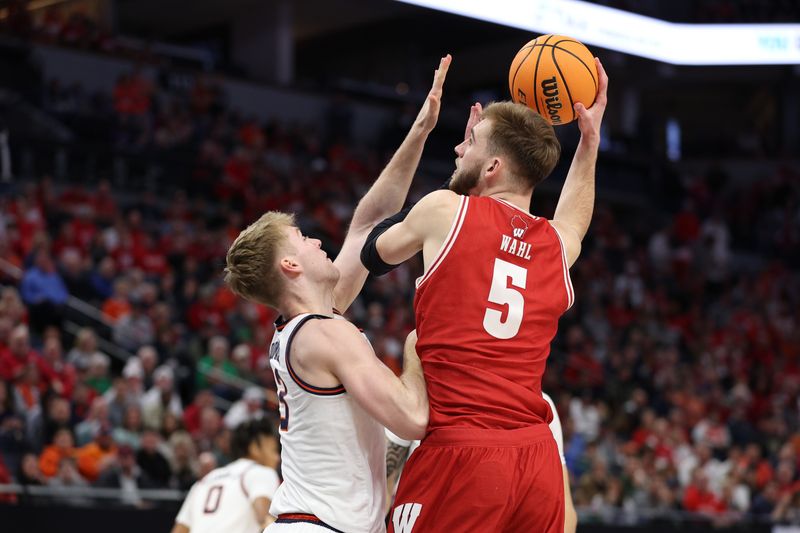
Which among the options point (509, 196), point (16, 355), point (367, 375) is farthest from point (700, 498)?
point (367, 375)

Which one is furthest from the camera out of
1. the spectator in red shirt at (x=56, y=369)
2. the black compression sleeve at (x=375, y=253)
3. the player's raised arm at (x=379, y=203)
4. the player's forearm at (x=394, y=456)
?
the spectator in red shirt at (x=56, y=369)

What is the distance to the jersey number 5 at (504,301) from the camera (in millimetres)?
3230

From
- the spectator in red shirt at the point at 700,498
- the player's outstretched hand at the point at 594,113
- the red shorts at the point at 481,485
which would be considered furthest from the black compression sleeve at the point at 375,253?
the spectator in red shirt at the point at 700,498

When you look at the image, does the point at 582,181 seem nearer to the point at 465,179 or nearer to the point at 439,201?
the point at 465,179

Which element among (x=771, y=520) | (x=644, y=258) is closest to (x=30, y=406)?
(x=771, y=520)

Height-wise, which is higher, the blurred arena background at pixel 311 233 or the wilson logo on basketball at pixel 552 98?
the wilson logo on basketball at pixel 552 98

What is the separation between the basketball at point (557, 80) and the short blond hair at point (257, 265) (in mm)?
971

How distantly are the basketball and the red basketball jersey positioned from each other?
0.54 meters

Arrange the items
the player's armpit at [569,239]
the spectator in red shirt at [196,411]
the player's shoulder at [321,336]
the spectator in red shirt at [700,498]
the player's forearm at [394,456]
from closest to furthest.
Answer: the player's shoulder at [321,336] < the player's armpit at [569,239] < the player's forearm at [394,456] < the spectator in red shirt at [196,411] < the spectator in red shirt at [700,498]

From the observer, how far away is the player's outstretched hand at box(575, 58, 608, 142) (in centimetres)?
368

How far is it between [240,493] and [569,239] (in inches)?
103

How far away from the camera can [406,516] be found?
3217 mm

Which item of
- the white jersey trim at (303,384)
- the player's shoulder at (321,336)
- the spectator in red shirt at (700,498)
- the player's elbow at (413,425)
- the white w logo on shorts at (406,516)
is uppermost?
the player's shoulder at (321,336)

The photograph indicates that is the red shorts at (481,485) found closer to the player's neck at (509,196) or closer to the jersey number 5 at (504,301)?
the jersey number 5 at (504,301)
